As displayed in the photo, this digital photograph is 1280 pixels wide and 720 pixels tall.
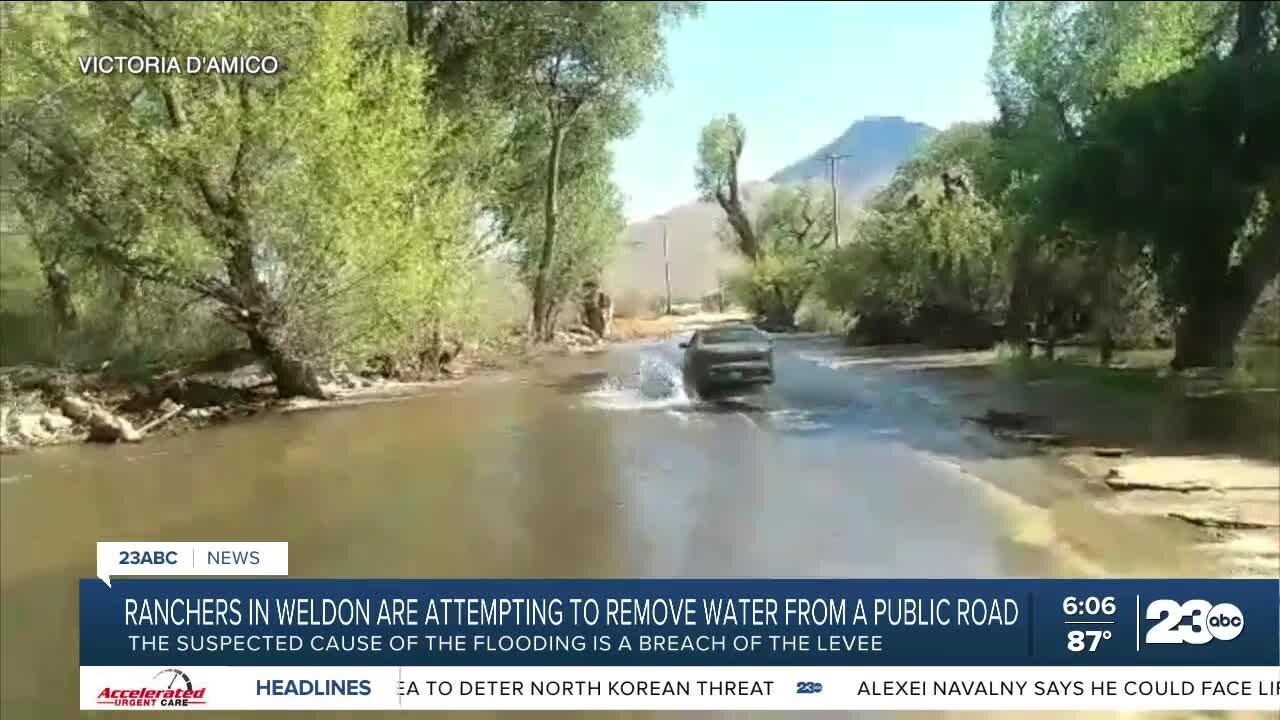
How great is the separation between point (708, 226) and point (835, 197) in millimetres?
463

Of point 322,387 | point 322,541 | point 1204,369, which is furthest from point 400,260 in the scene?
point 1204,369

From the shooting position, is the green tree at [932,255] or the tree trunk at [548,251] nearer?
the tree trunk at [548,251]

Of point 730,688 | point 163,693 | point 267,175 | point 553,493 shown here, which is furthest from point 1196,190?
point 163,693

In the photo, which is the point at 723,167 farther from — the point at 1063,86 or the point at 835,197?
the point at 1063,86

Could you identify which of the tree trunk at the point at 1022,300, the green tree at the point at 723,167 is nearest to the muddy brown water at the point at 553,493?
the green tree at the point at 723,167

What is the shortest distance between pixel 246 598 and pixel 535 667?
53 centimetres

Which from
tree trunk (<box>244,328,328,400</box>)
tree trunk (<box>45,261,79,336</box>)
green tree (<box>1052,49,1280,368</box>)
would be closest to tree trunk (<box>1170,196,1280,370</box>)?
green tree (<box>1052,49,1280,368</box>)

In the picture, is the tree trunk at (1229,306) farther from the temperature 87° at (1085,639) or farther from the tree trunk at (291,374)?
the tree trunk at (291,374)

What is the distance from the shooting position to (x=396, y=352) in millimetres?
2951

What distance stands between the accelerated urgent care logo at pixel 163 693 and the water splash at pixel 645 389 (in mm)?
1210

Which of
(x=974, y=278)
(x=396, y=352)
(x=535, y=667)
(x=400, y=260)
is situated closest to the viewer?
(x=535, y=667)

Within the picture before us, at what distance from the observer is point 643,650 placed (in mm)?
1754

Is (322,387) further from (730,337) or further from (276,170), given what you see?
(730,337)

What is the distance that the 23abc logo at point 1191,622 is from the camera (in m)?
1.75
